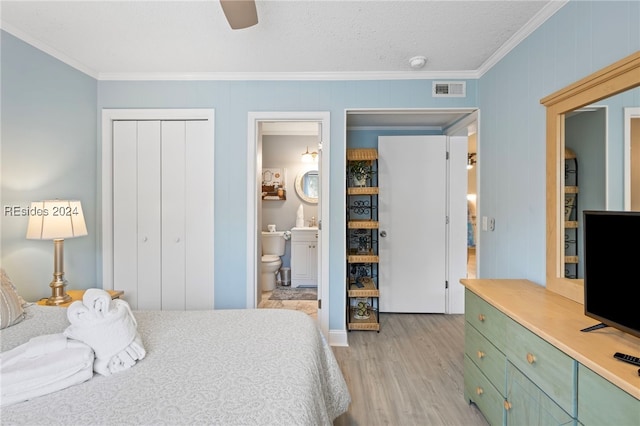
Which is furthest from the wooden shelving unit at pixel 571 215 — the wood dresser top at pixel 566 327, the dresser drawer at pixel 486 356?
the dresser drawer at pixel 486 356

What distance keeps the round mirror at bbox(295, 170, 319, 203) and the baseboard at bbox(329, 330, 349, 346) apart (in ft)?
8.14

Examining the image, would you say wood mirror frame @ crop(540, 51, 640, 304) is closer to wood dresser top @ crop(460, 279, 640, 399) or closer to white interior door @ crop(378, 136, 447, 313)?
wood dresser top @ crop(460, 279, 640, 399)

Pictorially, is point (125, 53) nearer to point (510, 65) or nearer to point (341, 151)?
point (341, 151)

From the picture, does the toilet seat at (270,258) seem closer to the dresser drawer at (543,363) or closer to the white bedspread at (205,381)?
the white bedspread at (205,381)

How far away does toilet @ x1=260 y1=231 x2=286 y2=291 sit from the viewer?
14.5ft

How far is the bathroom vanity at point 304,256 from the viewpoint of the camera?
A: 455 centimetres

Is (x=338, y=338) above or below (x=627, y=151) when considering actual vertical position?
below

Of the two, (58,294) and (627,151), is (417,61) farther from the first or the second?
(58,294)

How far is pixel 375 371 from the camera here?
2.37 metres

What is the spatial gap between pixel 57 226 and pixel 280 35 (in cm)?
199

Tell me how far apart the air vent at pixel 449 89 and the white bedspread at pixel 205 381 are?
2.30 meters

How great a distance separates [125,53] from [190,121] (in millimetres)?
671

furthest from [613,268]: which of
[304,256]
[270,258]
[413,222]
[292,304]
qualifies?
[270,258]

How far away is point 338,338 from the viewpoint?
9.20ft
